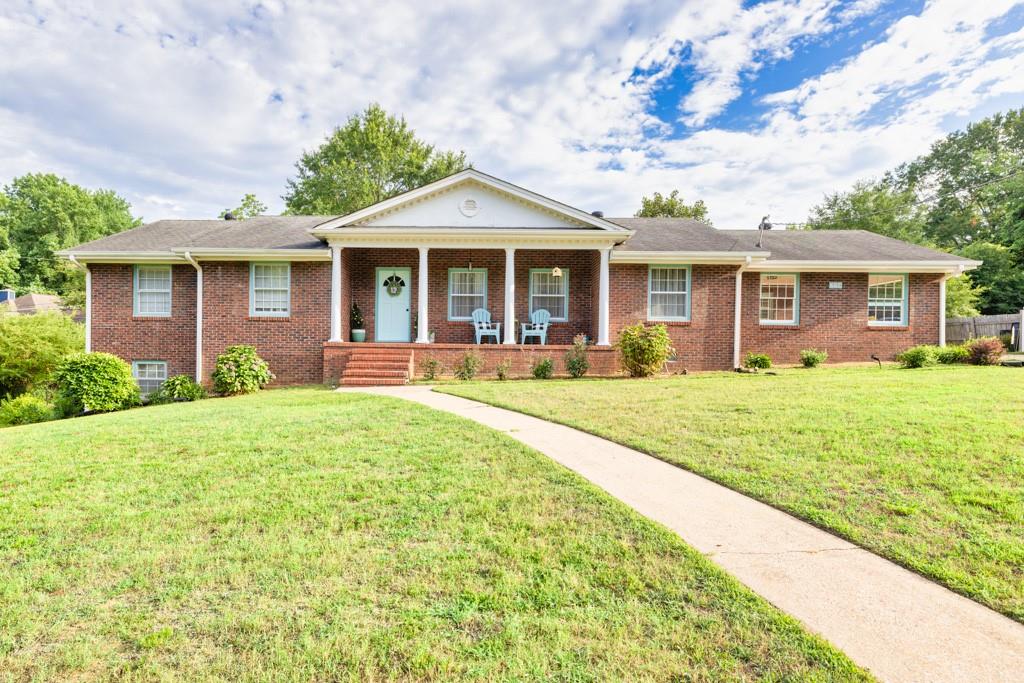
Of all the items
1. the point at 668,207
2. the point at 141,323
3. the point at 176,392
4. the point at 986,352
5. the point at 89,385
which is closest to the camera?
the point at 89,385

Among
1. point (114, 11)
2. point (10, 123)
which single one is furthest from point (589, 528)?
point (10, 123)

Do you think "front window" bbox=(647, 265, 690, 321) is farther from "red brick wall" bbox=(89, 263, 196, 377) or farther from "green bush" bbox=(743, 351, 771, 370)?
"red brick wall" bbox=(89, 263, 196, 377)

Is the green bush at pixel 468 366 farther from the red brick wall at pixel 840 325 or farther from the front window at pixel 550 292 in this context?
the red brick wall at pixel 840 325

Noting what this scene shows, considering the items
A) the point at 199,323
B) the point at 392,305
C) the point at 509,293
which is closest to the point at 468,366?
the point at 509,293

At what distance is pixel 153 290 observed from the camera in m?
13.4

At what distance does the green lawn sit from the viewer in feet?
9.55

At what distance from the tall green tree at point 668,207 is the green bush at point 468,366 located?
21.5 m

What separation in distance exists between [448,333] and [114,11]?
1001 centimetres

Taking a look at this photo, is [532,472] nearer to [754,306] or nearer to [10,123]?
[754,306]

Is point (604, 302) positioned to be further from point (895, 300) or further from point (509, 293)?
point (895, 300)

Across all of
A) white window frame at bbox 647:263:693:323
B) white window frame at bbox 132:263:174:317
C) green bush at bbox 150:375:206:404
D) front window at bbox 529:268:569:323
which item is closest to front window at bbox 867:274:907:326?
white window frame at bbox 647:263:693:323

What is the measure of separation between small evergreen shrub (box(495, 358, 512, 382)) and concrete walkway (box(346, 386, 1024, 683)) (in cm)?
731

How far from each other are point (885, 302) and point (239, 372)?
1833 centimetres

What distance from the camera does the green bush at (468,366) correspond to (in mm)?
11578
